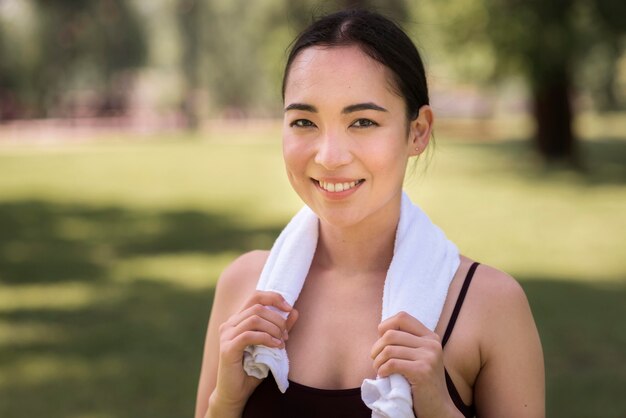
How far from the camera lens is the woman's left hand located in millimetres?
1879

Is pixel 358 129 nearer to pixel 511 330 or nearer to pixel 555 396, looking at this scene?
pixel 511 330

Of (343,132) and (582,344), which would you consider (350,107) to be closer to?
(343,132)

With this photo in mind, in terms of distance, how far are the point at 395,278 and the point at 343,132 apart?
36 cm

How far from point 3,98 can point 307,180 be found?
48998mm

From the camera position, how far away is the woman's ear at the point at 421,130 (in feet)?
7.18

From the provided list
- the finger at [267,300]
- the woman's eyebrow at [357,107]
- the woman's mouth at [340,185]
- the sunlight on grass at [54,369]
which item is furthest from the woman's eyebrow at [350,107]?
the sunlight on grass at [54,369]

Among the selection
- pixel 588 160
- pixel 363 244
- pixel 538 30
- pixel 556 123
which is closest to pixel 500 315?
pixel 363 244

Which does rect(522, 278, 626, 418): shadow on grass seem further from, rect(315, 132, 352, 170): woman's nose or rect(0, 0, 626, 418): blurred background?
rect(315, 132, 352, 170): woman's nose

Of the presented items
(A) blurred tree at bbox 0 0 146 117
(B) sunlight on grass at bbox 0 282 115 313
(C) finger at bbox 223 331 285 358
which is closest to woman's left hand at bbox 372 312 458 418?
(C) finger at bbox 223 331 285 358

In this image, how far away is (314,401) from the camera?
2.04 meters

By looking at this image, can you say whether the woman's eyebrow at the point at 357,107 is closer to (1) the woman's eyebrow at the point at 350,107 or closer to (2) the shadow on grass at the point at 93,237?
(1) the woman's eyebrow at the point at 350,107

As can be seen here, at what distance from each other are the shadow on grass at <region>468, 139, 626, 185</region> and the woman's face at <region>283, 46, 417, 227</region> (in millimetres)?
17777

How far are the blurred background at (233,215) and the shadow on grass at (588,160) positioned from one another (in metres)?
0.13

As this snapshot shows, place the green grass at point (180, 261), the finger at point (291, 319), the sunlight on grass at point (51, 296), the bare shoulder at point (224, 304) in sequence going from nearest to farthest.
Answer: the finger at point (291, 319) → the bare shoulder at point (224, 304) → the green grass at point (180, 261) → the sunlight on grass at point (51, 296)
